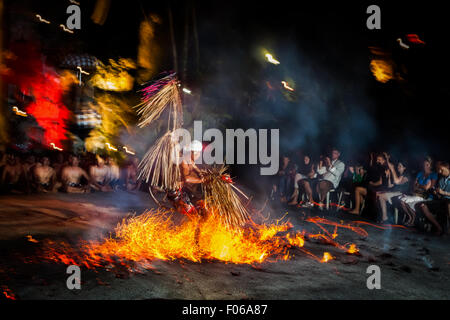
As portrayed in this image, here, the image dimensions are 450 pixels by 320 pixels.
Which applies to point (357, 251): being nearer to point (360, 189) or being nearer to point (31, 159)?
point (360, 189)

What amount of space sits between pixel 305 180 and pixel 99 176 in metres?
7.13

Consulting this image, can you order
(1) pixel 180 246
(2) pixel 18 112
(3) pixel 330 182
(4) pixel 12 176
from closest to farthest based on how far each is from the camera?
(1) pixel 180 246 → (4) pixel 12 176 → (3) pixel 330 182 → (2) pixel 18 112

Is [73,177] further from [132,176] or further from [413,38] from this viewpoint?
[413,38]

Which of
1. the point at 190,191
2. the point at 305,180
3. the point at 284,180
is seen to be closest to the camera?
the point at 190,191

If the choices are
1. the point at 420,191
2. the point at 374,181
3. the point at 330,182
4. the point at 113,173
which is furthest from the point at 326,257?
the point at 113,173

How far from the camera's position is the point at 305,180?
34.5ft

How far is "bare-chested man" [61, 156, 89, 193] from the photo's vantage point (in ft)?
31.0

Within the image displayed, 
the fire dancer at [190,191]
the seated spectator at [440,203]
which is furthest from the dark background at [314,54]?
the fire dancer at [190,191]

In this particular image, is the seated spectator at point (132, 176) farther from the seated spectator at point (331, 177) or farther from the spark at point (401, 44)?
the spark at point (401, 44)

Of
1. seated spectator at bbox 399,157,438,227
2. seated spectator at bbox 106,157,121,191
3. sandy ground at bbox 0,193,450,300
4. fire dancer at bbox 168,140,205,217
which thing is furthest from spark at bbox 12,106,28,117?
seated spectator at bbox 399,157,438,227

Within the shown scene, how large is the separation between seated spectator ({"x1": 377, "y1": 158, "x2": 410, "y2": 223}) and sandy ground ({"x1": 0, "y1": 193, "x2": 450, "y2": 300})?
166 cm

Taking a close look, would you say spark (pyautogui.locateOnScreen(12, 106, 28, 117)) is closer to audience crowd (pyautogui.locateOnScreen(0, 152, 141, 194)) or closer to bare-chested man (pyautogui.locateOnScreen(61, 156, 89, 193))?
audience crowd (pyautogui.locateOnScreen(0, 152, 141, 194))

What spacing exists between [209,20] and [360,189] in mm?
6410
